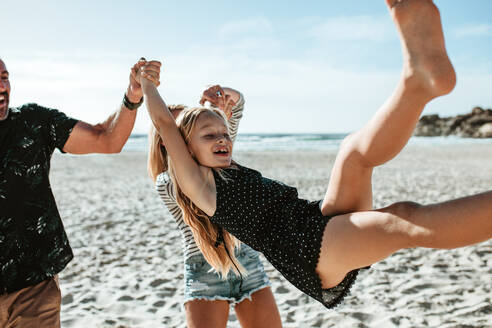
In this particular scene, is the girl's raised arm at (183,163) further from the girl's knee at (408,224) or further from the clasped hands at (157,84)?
the girl's knee at (408,224)

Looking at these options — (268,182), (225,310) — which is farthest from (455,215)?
(225,310)

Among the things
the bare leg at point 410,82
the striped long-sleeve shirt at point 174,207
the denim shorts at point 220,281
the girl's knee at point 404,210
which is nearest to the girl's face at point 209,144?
the striped long-sleeve shirt at point 174,207

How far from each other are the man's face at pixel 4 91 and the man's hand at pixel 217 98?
1.18 meters

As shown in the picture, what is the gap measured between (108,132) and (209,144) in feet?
2.26

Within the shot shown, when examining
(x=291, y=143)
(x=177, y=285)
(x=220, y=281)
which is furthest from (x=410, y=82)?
(x=291, y=143)

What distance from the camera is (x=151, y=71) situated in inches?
95.8

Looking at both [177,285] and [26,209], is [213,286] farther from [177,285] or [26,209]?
[177,285]

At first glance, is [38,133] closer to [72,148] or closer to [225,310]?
[72,148]

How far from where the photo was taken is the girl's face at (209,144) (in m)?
2.45

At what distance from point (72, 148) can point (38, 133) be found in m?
0.22

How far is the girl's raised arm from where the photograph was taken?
89.6 inches

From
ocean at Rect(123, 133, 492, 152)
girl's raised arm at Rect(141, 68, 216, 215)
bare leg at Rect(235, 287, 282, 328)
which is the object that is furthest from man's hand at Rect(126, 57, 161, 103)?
ocean at Rect(123, 133, 492, 152)

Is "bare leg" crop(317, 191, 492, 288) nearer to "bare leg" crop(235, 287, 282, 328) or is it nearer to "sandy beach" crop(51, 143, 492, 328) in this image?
"bare leg" crop(235, 287, 282, 328)

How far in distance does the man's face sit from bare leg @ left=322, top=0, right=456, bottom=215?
1905mm
